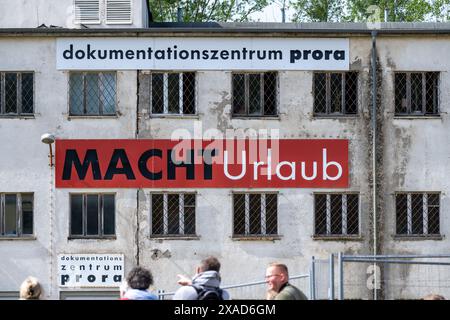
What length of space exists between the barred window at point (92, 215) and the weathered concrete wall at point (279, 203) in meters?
0.85

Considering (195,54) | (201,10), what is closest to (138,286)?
(195,54)

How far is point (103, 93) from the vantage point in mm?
31562

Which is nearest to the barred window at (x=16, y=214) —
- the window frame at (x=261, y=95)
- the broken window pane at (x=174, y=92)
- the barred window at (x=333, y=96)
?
the broken window pane at (x=174, y=92)

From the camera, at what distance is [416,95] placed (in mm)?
31719

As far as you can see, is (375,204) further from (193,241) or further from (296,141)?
(193,241)

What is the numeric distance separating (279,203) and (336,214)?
1524mm

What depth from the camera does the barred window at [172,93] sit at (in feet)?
103

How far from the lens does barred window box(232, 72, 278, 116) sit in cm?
3150

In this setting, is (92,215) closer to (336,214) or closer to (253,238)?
(253,238)

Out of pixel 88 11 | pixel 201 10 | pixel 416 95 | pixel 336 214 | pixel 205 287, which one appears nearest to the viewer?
pixel 205 287

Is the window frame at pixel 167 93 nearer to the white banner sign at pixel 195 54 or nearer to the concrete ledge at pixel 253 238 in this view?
the white banner sign at pixel 195 54

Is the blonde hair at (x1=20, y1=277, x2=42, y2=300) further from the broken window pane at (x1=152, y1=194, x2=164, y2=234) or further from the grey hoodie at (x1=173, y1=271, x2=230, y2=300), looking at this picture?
the broken window pane at (x1=152, y1=194, x2=164, y2=234)

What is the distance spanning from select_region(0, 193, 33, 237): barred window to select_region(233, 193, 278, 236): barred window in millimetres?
5299
